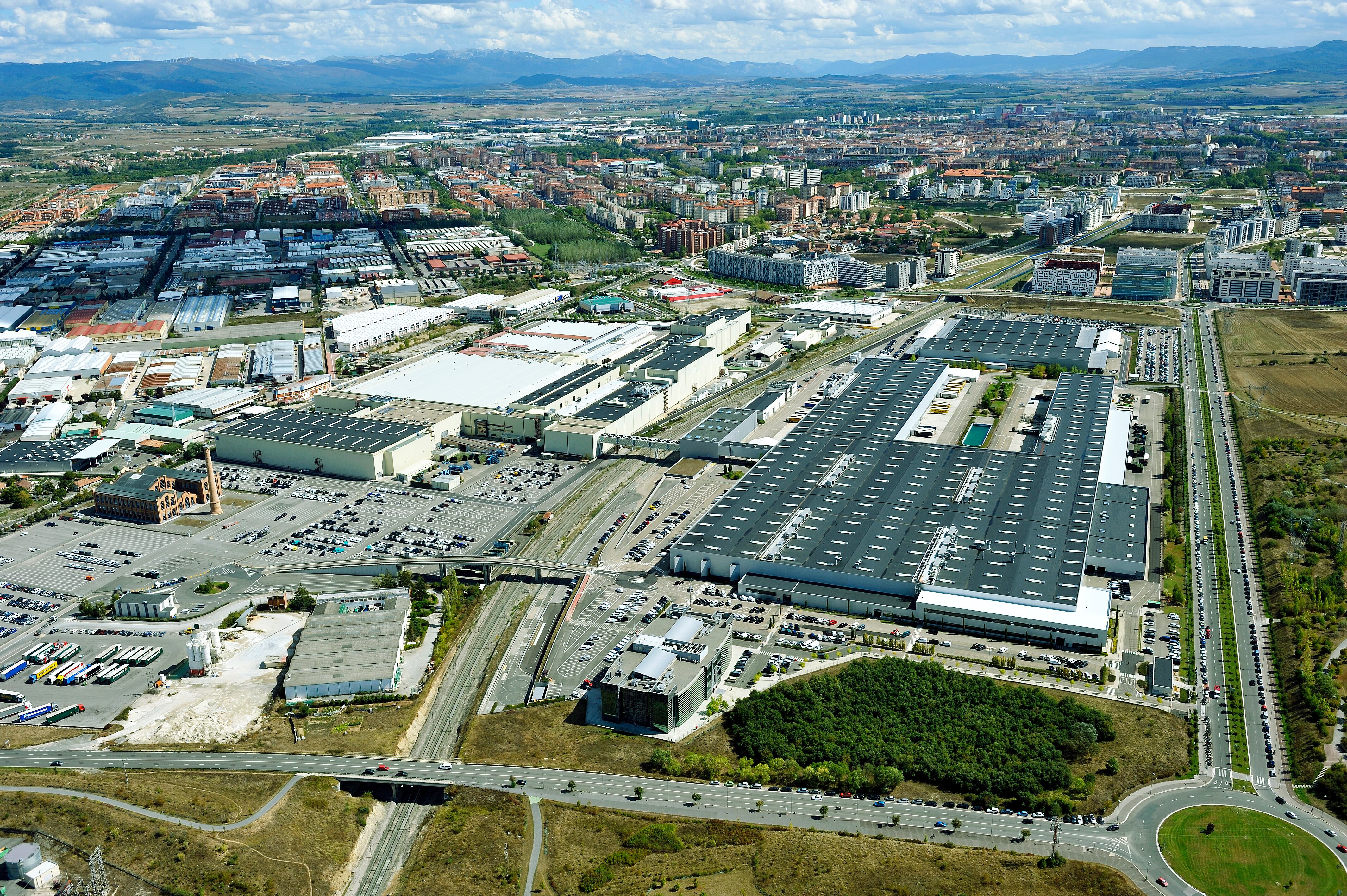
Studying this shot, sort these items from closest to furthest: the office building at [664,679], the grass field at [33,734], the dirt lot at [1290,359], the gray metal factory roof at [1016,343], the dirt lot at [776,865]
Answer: the dirt lot at [776,865]
the grass field at [33,734]
the office building at [664,679]
the dirt lot at [1290,359]
the gray metal factory roof at [1016,343]

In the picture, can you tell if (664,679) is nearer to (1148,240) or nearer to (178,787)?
(178,787)

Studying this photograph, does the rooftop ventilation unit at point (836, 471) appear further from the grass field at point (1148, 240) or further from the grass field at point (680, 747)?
the grass field at point (1148, 240)

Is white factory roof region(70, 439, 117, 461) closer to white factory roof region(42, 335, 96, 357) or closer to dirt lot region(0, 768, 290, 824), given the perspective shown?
white factory roof region(42, 335, 96, 357)

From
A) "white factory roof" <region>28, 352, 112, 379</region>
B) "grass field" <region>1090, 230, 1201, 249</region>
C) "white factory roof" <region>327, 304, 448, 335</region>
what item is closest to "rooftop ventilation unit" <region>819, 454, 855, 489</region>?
"white factory roof" <region>327, 304, 448, 335</region>

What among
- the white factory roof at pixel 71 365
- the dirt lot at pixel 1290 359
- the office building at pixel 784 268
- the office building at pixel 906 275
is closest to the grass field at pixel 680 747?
the dirt lot at pixel 1290 359

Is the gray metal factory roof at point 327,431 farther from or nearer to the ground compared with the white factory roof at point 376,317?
nearer to the ground

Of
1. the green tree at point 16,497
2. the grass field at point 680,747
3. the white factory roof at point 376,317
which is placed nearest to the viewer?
the grass field at point 680,747

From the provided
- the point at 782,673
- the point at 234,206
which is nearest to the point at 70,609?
the point at 782,673

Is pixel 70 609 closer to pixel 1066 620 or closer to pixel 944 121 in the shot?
pixel 1066 620
